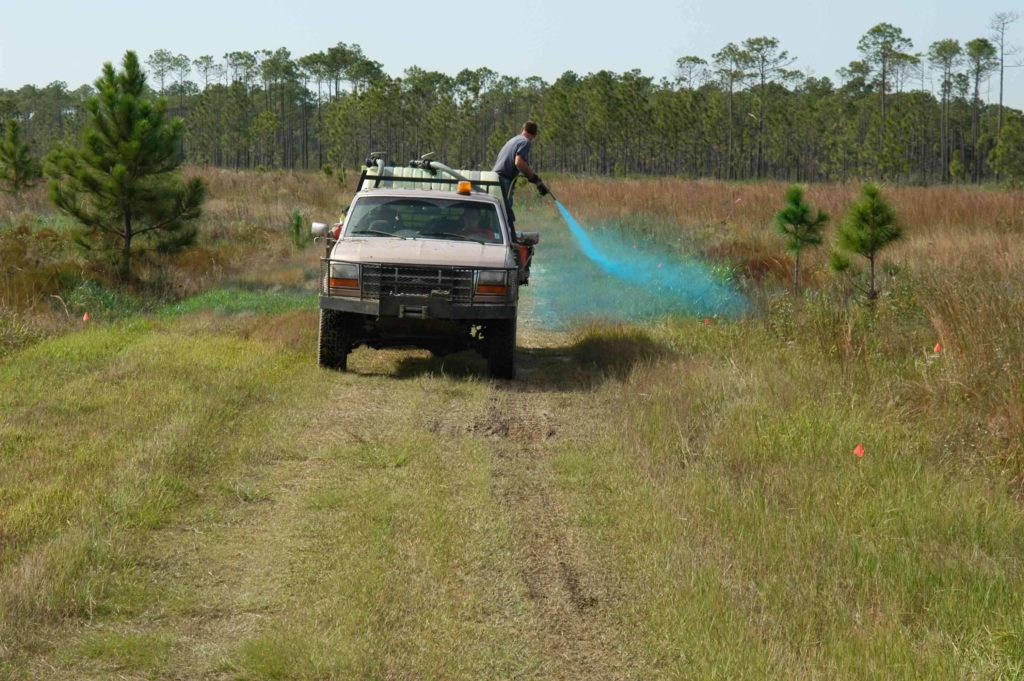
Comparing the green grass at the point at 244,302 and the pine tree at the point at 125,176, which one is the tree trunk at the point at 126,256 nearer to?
the pine tree at the point at 125,176

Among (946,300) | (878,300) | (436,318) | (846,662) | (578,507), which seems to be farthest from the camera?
(878,300)

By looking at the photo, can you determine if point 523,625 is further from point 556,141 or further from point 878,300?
point 556,141

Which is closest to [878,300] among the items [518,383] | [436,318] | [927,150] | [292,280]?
[518,383]

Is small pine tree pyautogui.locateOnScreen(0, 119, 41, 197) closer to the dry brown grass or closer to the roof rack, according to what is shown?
the dry brown grass

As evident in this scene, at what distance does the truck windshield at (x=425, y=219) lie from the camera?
10922 millimetres

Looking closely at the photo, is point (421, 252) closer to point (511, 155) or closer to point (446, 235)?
point (446, 235)

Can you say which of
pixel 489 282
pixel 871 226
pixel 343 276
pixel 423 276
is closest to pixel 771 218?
pixel 871 226

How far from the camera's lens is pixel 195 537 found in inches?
232

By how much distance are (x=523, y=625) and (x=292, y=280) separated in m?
14.1

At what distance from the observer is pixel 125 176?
658 inches

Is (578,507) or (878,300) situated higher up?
(878,300)

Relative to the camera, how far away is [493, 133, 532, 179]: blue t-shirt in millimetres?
14102

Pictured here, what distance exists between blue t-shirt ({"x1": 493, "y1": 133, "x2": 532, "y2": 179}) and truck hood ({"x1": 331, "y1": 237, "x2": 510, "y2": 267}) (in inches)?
144

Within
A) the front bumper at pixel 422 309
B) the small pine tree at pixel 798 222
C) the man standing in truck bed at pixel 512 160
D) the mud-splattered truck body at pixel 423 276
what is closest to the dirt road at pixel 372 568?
the front bumper at pixel 422 309
